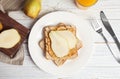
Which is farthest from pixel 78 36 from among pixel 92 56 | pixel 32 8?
pixel 32 8

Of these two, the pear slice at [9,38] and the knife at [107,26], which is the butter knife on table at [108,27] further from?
the pear slice at [9,38]

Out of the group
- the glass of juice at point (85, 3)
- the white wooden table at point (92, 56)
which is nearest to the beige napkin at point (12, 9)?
the white wooden table at point (92, 56)

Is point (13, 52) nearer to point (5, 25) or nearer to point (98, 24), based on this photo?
point (5, 25)

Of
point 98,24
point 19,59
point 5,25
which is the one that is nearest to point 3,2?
point 5,25

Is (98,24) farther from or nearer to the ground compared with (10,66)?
farther from the ground

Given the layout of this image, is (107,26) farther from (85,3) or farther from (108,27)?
(85,3)

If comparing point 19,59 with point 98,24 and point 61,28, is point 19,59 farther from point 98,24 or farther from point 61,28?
point 98,24
